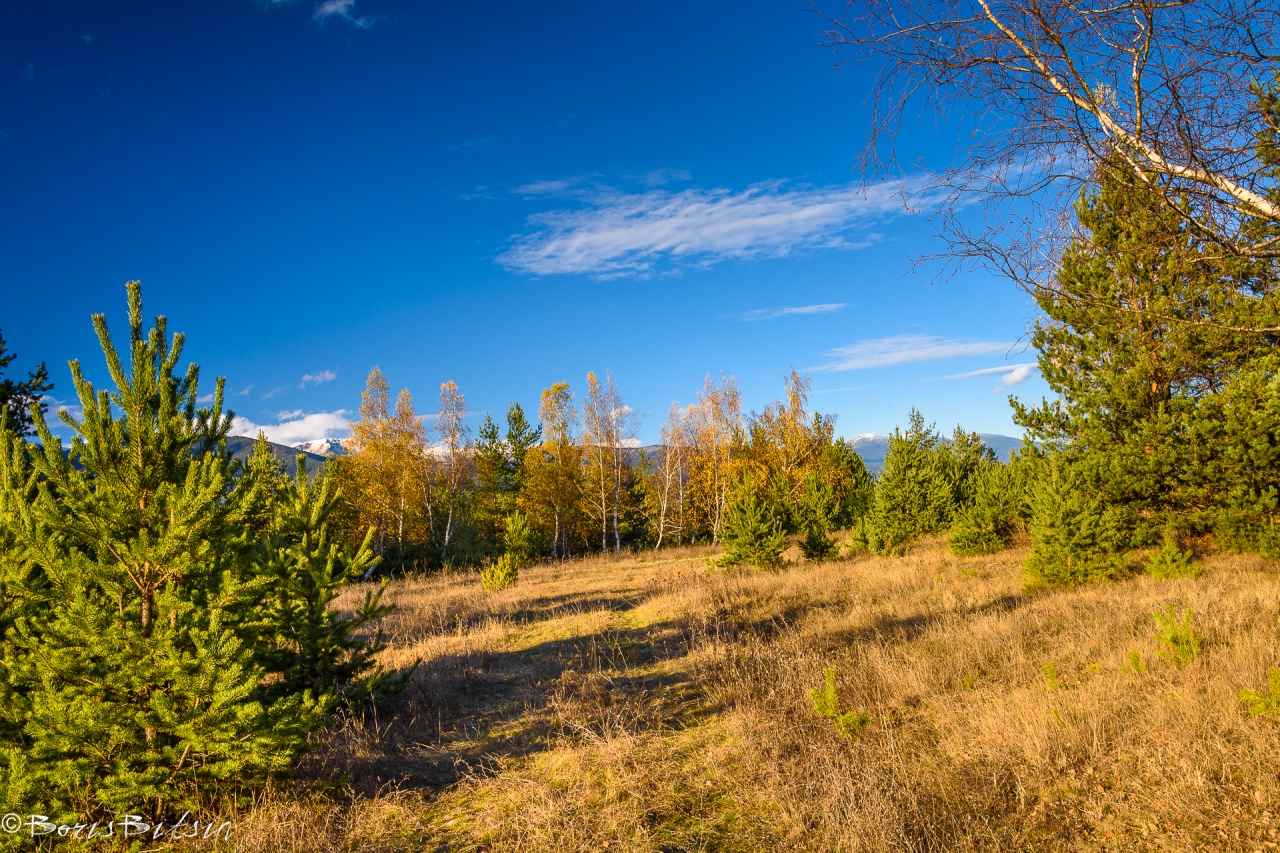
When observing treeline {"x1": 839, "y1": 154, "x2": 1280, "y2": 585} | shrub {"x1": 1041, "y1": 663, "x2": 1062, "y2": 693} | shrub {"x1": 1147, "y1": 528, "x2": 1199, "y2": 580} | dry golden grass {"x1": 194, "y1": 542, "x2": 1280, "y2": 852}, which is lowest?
dry golden grass {"x1": 194, "y1": 542, "x2": 1280, "y2": 852}

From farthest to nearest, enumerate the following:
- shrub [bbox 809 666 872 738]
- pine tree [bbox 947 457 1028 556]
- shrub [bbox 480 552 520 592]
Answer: shrub [bbox 480 552 520 592] < pine tree [bbox 947 457 1028 556] < shrub [bbox 809 666 872 738]

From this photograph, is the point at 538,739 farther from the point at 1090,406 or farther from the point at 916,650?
the point at 1090,406

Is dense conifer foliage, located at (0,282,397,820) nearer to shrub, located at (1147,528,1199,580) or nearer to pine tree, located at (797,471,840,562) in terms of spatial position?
shrub, located at (1147,528,1199,580)

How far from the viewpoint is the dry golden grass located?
3338 mm

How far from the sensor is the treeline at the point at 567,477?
2425 cm

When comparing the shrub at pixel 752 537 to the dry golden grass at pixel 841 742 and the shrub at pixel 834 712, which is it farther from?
the shrub at pixel 834 712

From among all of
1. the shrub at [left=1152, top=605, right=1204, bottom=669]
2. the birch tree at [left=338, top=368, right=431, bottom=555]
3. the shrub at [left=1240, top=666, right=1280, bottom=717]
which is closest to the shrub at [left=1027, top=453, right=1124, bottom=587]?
the shrub at [left=1152, top=605, right=1204, bottom=669]

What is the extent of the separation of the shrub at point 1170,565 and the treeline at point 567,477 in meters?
11.1

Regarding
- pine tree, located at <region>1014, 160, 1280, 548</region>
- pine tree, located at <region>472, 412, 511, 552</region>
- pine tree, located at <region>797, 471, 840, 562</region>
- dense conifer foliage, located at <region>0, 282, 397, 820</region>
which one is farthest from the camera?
pine tree, located at <region>472, 412, 511, 552</region>

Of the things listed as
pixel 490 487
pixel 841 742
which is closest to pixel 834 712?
pixel 841 742

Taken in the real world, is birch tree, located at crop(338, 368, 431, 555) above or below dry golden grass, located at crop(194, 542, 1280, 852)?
above

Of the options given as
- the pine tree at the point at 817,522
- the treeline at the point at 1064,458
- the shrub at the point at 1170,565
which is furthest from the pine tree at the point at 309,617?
the pine tree at the point at 817,522

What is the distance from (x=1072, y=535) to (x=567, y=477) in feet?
76.0

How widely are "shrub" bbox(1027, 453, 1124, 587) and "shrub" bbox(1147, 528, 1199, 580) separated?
1.40 feet
